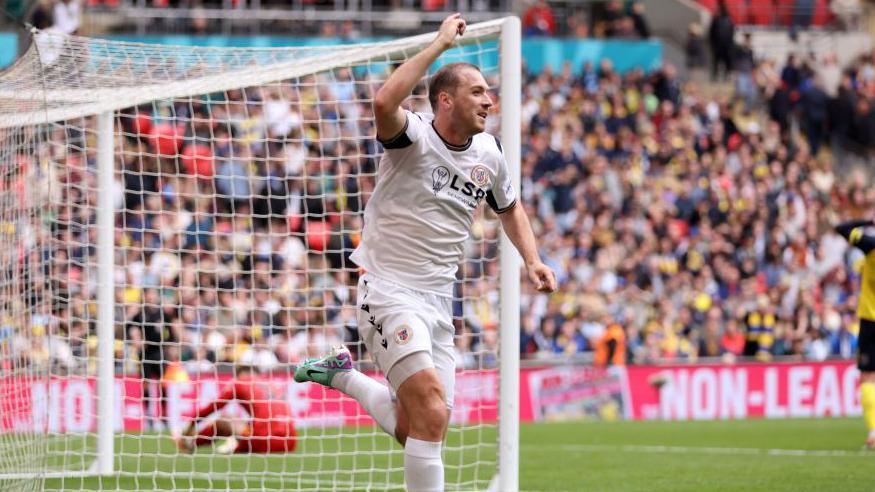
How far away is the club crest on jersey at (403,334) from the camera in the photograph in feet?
23.8

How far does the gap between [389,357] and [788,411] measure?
15418 mm

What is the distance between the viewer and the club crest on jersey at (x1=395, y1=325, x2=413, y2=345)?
286 inches

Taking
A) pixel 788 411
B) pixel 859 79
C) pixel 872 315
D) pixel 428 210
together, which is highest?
pixel 859 79

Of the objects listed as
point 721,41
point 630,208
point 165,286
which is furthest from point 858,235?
point 721,41

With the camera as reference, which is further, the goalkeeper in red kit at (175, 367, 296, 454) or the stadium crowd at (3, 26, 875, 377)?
the stadium crowd at (3, 26, 875, 377)

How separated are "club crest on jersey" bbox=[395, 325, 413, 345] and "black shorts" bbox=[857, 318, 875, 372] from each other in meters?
7.59

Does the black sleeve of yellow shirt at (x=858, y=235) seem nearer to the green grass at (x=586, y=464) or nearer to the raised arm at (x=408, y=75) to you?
the green grass at (x=586, y=464)

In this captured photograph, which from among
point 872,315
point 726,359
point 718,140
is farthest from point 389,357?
point 718,140

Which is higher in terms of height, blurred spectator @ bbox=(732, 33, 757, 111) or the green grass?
blurred spectator @ bbox=(732, 33, 757, 111)

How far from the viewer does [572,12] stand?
Result: 99.8 feet

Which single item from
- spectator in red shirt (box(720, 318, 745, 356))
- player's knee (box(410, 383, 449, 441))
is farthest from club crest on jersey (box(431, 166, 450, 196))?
spectator in red shirt (box(720, 318, 745, 356))

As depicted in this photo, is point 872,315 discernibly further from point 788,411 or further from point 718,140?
point 718,140

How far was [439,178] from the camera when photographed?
7.57 metres

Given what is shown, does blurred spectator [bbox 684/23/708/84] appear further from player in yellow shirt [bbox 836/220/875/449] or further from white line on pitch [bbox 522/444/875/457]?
player in yellow shirt [bbox 836/220/875/449]
